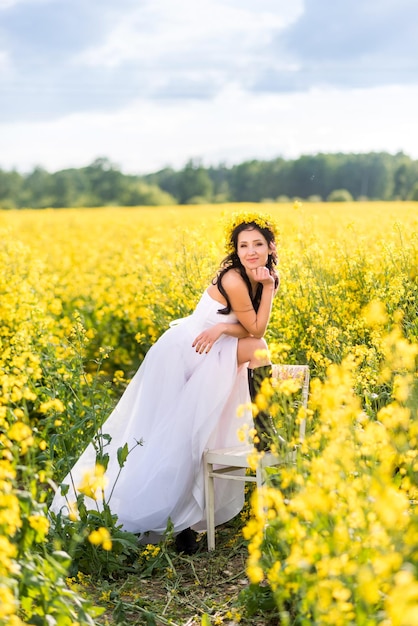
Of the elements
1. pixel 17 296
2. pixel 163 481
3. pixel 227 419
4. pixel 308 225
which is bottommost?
pixel 163 481

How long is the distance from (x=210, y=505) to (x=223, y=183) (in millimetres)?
38447

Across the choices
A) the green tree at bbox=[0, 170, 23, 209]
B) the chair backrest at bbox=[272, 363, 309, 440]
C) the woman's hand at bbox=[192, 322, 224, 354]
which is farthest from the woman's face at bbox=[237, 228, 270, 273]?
the green tree at bbox=[0, 170, 23, 209]

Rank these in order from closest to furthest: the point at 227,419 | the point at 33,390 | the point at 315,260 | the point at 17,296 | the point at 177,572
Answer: the point at 177,572
the point at 227,419
the point at 33,390
the point at 315,260
the point at 17,296

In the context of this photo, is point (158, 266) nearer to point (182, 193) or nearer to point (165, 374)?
point (165, 374)

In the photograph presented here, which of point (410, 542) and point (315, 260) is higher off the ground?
point (315, 260)

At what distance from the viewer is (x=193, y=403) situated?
4152 millimetres

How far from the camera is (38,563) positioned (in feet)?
8.82

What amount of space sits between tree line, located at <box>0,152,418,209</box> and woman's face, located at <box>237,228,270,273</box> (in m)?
13.1

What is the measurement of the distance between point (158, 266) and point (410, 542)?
499cm

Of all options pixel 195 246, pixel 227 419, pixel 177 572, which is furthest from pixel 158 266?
pixel 177 572

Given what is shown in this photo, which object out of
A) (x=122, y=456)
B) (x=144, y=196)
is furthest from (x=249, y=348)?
(x=144, y=196)

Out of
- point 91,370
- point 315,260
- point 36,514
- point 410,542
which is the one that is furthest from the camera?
point 91,370

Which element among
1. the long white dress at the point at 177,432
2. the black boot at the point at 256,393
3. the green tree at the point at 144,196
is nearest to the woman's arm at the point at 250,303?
the long white dress at the point at 177,432

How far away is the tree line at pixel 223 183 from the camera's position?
20.5m
